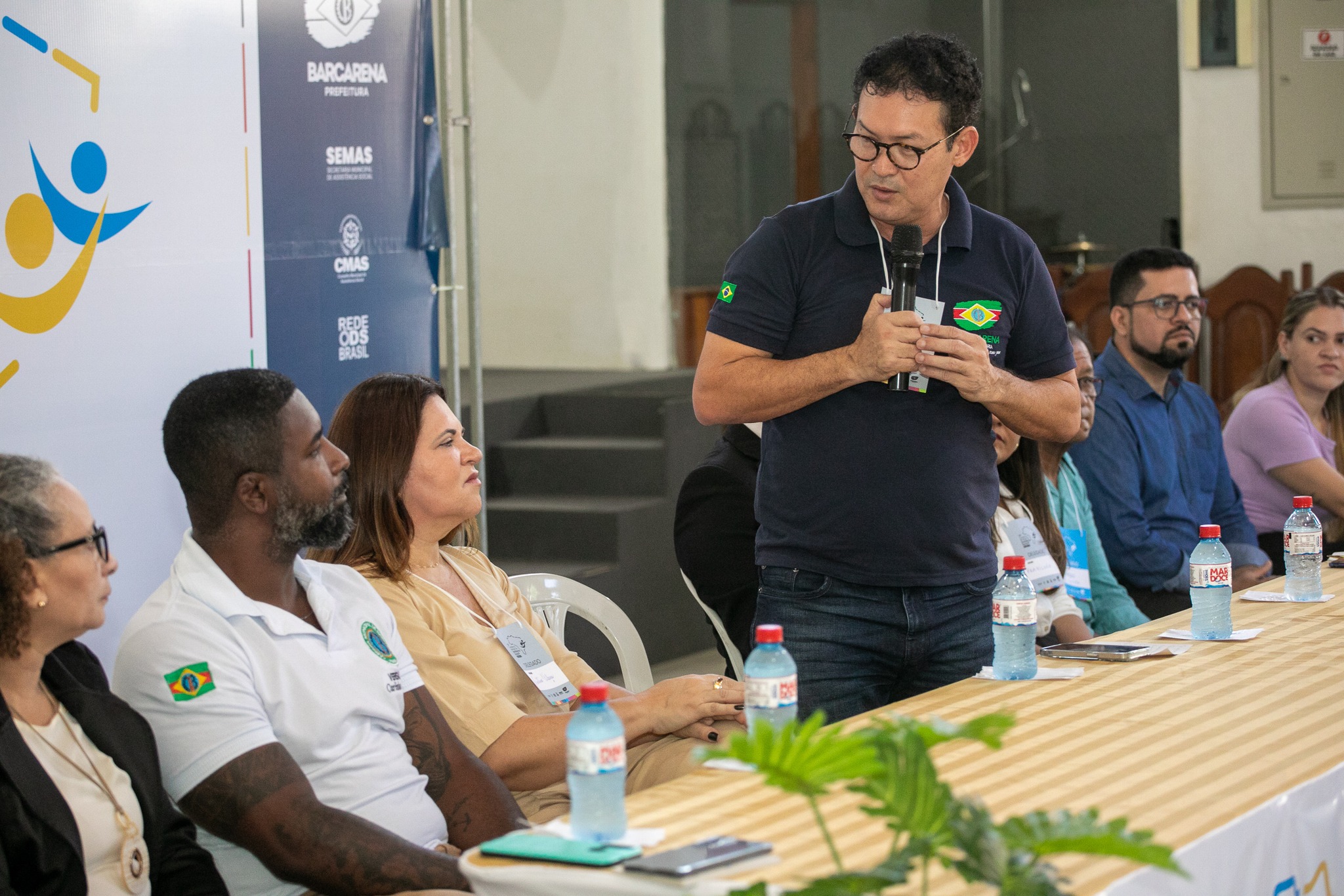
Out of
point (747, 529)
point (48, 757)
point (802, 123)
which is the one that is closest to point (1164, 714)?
point (747, 529)

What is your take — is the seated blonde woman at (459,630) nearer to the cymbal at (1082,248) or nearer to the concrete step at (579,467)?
the concrete step at (579,467)

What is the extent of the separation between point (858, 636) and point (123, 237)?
155 centimetres

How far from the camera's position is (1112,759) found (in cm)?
185

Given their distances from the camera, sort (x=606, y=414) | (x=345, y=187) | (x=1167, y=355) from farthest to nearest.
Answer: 1. (x=606, y=414)
2. (x=1167, y=355)
3. (x=345, y=187)

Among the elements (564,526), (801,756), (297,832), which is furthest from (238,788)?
(564,526)

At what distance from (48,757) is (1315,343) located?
152 inches

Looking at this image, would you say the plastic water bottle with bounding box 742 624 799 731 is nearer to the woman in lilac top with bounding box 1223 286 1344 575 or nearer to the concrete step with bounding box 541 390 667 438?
the woman in lilac top with bounding box 1223 286 1344 575

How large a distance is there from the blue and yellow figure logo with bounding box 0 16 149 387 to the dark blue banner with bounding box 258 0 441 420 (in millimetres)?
386

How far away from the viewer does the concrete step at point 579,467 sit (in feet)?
17.9

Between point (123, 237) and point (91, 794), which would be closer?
point (91, 794)

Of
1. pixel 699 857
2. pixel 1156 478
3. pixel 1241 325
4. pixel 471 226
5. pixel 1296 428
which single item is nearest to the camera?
pixel 699 857

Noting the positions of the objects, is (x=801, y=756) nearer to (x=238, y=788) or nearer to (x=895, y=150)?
(x=238, y=788)

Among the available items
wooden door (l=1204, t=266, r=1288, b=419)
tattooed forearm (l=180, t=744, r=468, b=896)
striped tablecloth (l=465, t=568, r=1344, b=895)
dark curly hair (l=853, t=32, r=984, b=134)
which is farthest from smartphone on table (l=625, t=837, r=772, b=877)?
wooden door (l=1204, t=266, r=1288, b=419)

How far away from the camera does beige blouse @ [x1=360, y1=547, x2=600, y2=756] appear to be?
7.37 feet
